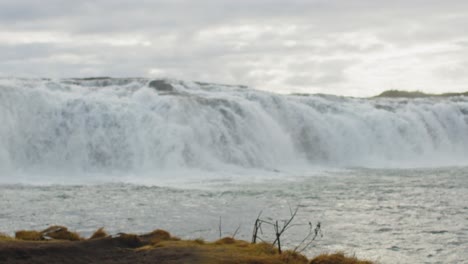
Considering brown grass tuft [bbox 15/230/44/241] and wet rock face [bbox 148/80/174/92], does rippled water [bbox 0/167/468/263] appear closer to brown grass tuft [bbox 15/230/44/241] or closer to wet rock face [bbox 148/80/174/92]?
brown grass tuft [bbox 15/230/44/241]

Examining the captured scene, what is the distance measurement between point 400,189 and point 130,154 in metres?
11.6

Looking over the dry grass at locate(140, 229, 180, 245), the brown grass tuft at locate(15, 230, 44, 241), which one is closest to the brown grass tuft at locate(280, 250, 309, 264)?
the dry grass at locate(140, 229, 180, 245)

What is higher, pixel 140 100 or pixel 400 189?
pixel 140 100

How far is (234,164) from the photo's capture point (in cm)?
3116

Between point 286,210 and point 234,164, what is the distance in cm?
1326

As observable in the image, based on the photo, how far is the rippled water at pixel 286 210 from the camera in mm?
13805

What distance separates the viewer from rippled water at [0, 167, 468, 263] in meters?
13.8

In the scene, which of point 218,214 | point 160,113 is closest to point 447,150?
point 160,113

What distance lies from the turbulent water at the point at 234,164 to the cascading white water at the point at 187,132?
0.07 m

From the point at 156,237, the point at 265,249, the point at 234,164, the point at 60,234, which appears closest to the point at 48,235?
the point at 60,234

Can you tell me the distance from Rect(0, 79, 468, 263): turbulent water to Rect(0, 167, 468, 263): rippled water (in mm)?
50

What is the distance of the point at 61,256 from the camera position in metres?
9.48

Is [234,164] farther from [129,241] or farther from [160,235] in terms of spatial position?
[129,241]

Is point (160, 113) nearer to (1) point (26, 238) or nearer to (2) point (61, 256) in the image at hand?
(1) point (26, 238)
